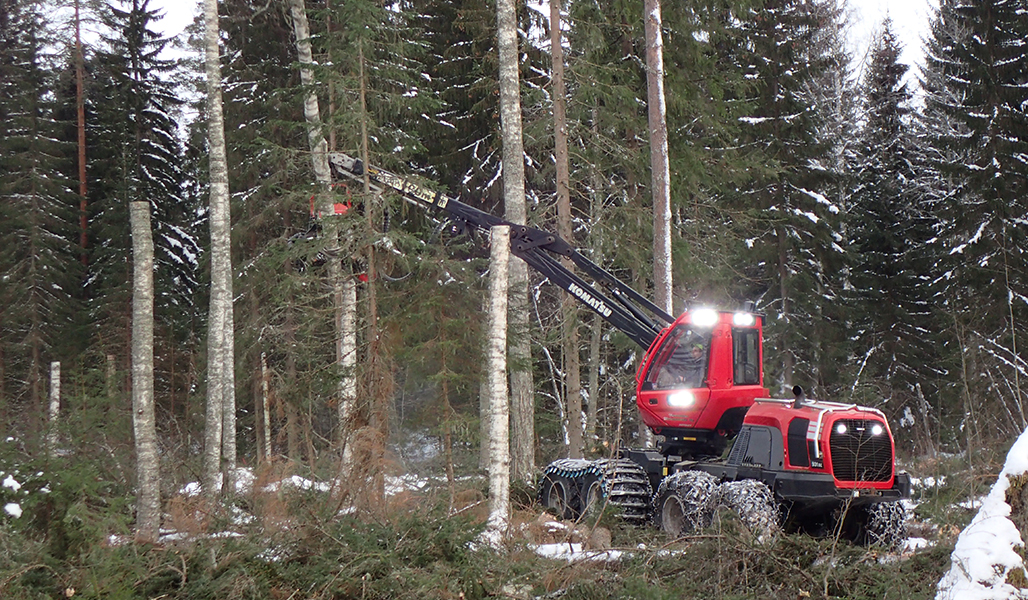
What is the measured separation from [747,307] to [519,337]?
3714mm

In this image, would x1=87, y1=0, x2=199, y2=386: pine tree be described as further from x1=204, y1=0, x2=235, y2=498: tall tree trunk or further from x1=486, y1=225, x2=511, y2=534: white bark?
x1=486, y1=225, x2=511, y2=534: white bark

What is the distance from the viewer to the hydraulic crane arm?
12109 mm

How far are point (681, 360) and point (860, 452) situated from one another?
251cm

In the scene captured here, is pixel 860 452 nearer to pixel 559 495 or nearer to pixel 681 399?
pixel 681 399

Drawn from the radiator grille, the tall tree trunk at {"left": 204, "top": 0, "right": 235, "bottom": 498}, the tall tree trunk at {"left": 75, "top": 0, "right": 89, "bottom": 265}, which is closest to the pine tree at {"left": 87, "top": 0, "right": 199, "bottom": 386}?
the tall tree trunk at {"left": 75, "top": 0, "right": 89, "bottom": 265}

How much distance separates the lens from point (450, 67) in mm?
19672

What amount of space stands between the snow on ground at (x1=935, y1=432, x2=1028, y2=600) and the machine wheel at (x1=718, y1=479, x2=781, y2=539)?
9.97 feet

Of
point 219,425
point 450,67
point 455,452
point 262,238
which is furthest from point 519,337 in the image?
point 262,238

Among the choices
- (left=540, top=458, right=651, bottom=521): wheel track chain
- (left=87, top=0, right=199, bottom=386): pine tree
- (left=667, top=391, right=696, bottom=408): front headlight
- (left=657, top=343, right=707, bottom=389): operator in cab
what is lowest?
(left=540, top=458, right=651, bottom=521): wheel track chain

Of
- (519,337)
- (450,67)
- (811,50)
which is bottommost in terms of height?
(519,337)

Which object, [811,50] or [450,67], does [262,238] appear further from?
[811,50]

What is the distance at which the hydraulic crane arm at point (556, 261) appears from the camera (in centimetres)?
1211

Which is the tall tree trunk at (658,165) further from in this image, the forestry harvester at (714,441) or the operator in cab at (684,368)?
the operator in cab at (684,368)

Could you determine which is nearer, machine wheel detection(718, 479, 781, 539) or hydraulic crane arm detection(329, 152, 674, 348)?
machine wheel detection(718, 479, 781, 539)
